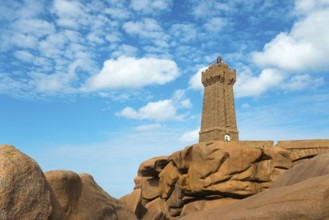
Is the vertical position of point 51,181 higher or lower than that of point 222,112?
lower

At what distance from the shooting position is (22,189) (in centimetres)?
426

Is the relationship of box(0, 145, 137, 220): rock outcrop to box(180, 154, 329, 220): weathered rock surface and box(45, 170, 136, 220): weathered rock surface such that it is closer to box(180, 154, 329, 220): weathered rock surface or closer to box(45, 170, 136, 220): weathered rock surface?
box(45, 170, 136, 220): weathered rock surface

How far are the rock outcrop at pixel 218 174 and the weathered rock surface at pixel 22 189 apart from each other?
9.69 m

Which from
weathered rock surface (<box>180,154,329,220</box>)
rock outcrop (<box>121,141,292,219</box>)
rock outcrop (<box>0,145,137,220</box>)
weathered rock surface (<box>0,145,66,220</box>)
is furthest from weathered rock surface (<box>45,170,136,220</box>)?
rock outcrop (<box>121,141,292,219</box>)

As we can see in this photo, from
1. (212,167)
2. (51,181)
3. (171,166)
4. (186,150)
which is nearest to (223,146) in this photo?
(212,167)

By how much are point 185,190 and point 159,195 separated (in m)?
3.23

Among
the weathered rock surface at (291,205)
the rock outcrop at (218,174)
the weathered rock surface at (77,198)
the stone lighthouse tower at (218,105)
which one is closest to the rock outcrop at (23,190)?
the weathered rock surface at (77,198)

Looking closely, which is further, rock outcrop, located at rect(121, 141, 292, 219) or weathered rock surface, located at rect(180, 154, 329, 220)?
rock outcrop, located at rect(121, 141, 292, 219)

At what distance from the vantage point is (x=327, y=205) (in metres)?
4.72

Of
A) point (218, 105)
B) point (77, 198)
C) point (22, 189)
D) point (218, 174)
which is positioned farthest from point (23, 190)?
point (218, 105)

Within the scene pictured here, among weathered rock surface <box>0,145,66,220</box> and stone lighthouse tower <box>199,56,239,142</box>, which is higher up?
stone lighthouse tower <box>199,56,239,142</box>

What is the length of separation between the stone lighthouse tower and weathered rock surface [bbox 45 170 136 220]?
32.5m

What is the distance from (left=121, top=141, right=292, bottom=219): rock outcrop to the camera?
1517 centimetres

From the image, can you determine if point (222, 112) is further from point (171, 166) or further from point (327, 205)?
point (327, 205)
